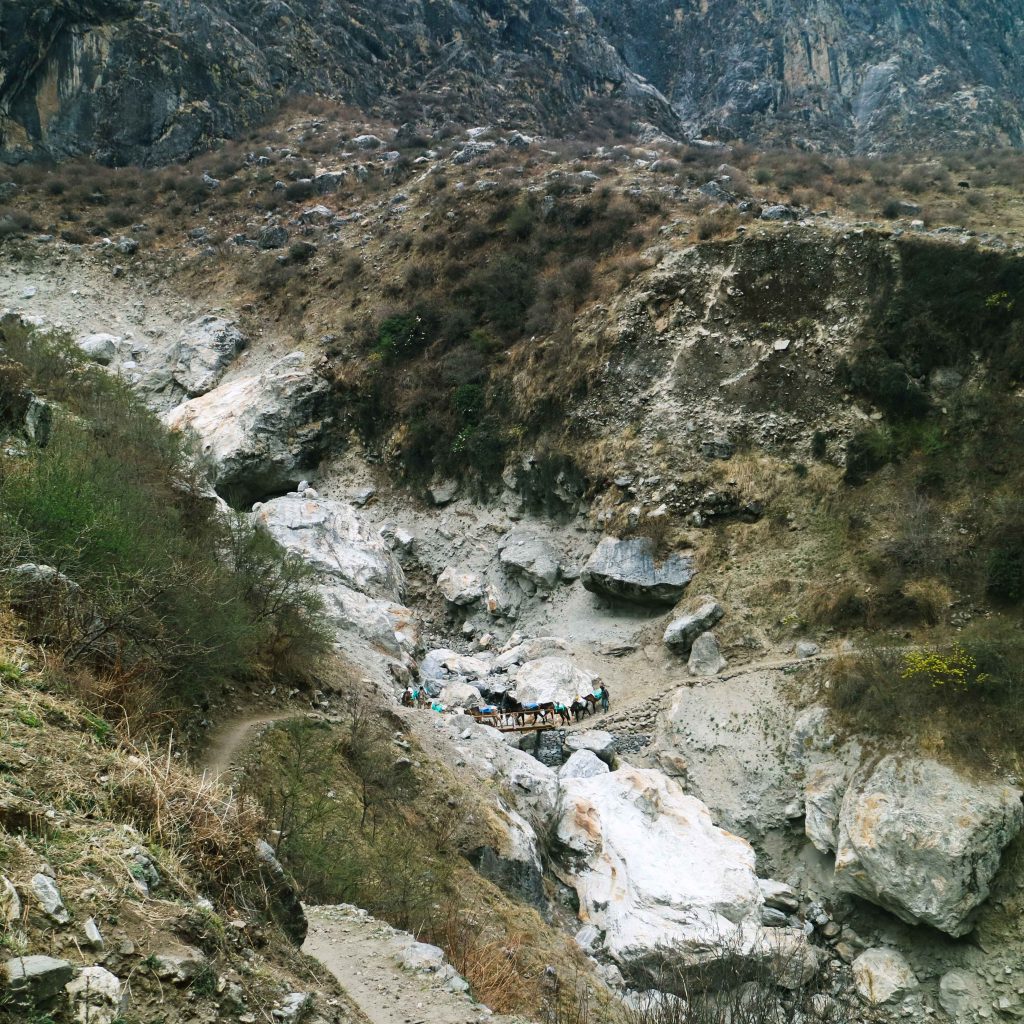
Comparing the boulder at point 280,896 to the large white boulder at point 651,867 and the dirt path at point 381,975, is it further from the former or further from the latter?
the large white boulder at point 651,867

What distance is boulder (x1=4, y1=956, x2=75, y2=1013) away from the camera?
2309mm

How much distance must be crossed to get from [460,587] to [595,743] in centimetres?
839

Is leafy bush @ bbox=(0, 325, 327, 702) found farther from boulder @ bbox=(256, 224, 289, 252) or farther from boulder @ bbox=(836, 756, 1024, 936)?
boulder @ bbox=(256, 224, 289, 252)

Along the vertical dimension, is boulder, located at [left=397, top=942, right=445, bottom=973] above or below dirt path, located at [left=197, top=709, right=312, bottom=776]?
above

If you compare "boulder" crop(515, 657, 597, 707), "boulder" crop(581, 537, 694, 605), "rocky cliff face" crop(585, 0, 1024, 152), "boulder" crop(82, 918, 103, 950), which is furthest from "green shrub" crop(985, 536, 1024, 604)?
"rocky cliff face" crop(585, 0, 1024, 152)

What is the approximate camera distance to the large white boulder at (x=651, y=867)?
33.6ft

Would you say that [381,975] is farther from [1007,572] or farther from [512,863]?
[1007,572]

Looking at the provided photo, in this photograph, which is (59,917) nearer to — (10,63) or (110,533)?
(110,533)

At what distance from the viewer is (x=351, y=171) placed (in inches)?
1642

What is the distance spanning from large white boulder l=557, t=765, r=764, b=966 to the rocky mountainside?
46924mm

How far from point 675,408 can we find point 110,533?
17.6 meters

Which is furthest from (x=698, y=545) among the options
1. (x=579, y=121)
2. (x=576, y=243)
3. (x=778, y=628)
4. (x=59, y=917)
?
(x=579, y=121)

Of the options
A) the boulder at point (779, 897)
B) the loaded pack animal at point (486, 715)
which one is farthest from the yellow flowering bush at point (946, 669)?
the loaded pack animal at point (486, 715)

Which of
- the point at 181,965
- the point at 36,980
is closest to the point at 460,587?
the point at 181,965
